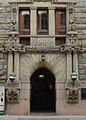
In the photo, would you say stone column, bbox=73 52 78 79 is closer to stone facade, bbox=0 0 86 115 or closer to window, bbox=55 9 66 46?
stone facade, bbox=0 0 86 115

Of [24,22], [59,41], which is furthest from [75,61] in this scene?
[24,22]

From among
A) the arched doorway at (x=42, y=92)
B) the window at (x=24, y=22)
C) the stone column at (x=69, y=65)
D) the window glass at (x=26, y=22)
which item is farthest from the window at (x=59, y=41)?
the arched doorway at (x=42, y=92)

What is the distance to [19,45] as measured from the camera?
20.4m

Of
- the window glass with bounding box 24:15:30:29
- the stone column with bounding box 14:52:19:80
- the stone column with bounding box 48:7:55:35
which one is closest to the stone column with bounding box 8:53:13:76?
the stone column with bounding box 14:52:19:80

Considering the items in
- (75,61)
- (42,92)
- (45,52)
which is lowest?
→ (42,92)

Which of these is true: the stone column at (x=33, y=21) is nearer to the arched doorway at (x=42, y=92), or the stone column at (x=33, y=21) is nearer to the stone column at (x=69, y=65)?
the stone column at (x=69, y=65)

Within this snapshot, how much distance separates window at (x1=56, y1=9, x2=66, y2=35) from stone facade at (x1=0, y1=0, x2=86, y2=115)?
0.42 metres

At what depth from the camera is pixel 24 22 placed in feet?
70.2

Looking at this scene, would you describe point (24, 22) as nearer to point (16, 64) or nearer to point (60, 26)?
point (60, 26)

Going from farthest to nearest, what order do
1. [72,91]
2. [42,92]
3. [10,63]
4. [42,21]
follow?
[42,92] → [42,21] → [10,63] → [72,91]

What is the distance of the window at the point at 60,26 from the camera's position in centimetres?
2119

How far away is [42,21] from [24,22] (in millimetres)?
1391

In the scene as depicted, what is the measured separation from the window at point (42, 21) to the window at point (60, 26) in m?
0.79

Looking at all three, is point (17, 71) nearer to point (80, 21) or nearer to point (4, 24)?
point (4, 24)
